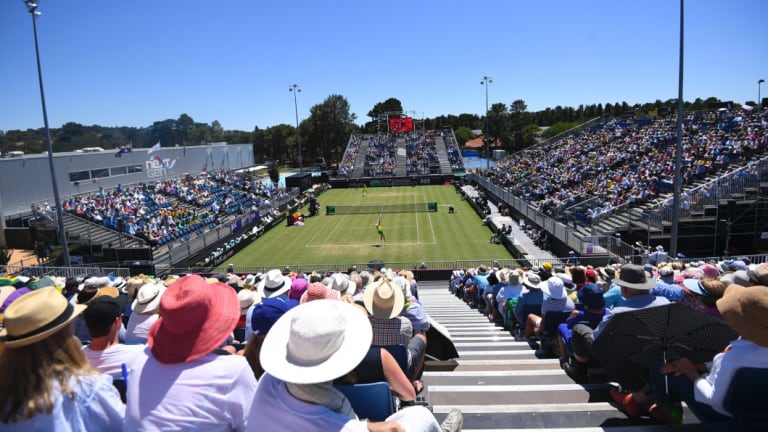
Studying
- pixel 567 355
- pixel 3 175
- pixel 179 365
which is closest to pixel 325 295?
pixel 179 365

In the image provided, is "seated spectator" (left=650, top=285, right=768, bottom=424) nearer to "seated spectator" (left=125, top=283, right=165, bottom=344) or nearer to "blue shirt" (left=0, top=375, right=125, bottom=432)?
"blue shirt" (left=0, top=375, right=125, bottom=432)

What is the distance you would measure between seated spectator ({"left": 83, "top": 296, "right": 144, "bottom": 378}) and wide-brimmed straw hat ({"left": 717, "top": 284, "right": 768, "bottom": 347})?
14.7 feet

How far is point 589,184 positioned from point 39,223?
3618 cm

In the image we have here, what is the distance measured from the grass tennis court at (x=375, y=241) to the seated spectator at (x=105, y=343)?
65.3 ft

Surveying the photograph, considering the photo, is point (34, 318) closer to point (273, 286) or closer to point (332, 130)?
point (273, 286)

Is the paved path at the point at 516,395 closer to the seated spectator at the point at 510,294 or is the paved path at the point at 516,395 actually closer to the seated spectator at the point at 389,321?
Answer: the seated spectator at the point at 389,321

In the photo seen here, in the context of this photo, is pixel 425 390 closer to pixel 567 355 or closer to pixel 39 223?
pixel 567 355

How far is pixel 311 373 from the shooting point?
2.29 m

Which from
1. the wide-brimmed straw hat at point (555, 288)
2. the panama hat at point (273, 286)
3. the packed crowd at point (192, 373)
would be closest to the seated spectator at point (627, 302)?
the wide-brimmed straw hat at point (555, 288)

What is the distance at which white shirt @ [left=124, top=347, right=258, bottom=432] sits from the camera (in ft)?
8.14

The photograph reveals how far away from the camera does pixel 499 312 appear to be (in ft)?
33.6

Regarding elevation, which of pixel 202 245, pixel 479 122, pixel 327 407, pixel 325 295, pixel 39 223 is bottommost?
pixel 202 245

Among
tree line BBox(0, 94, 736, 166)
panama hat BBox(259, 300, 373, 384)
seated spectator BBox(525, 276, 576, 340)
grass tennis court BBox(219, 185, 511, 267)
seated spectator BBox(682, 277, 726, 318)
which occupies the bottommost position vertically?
grass tennis court BBox(219, 185, 511, 267)

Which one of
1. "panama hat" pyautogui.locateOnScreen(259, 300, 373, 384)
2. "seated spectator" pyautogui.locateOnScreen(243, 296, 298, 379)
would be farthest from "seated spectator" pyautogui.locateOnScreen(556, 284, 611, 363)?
"panama hat" pyautogui.locateOnScreen(259, 300, 373, 384)
